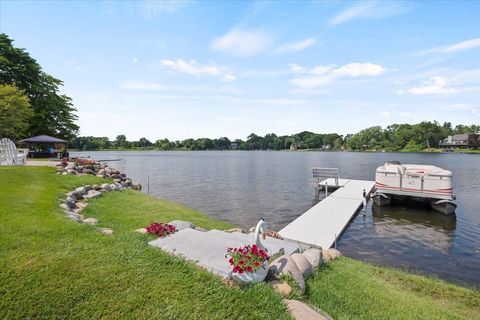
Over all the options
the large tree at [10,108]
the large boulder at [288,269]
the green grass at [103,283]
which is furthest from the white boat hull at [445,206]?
the large tree at [10,108]

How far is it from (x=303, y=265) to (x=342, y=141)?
538ft

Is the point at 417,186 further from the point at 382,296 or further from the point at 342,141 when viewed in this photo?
the point at 342,141

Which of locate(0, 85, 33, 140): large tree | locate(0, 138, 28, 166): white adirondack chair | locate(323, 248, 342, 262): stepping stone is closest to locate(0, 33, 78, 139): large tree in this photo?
locate(0, 85, 33, 140): large tree

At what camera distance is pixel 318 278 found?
5.80m

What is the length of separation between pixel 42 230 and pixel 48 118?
1495 inches

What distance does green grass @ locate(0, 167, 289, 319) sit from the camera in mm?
3547

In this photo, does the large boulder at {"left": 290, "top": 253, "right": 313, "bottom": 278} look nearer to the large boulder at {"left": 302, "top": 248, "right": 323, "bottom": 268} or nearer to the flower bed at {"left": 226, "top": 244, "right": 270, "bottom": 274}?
the large boulder at {"left": 302, "top": 248, "right": 323, "bottom": 268}

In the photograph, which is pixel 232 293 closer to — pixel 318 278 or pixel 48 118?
pixel 318 278

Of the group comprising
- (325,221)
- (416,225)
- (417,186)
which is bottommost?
(416,225)

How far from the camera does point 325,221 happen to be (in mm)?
13320

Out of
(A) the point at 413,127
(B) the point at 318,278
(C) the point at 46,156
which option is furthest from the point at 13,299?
(A) the point at 413,127

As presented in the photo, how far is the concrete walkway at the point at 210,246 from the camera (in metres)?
A: 5.09

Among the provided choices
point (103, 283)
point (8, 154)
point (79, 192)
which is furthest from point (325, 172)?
point (8, 154)

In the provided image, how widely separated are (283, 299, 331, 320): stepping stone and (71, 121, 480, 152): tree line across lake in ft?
429
